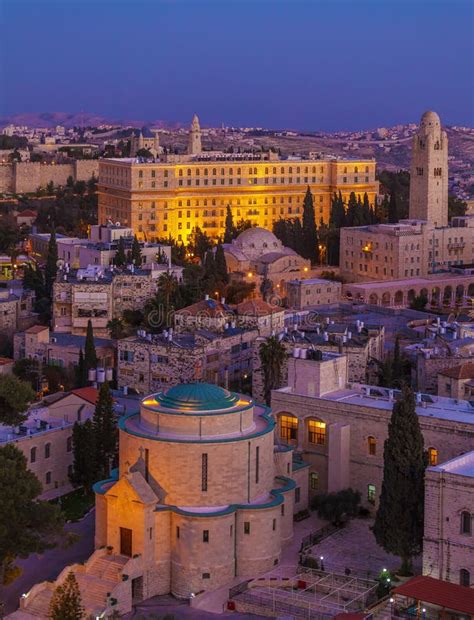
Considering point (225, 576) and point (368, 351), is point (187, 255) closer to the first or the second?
point (368, 351)

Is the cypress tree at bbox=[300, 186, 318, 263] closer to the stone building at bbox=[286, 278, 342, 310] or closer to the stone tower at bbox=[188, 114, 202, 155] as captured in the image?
the stone building at bbox=[286, 278, 342, 310]

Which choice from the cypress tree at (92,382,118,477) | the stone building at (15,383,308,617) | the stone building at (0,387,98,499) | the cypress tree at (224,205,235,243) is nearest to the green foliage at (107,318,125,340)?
the stone building at (0,387,98,499)

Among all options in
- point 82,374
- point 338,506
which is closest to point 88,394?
point 82,374

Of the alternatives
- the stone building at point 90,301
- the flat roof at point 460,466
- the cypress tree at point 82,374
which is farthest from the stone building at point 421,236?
the flat roof at point 460,466

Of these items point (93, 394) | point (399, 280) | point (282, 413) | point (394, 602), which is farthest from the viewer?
point (399, 280)

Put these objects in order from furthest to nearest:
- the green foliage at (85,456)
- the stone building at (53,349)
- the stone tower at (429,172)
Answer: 1. the stone tower at (429,172)
2. the stone building at (53,349)
3. the green foliage at (85,456)

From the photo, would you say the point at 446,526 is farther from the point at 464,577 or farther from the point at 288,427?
the point at 288,427

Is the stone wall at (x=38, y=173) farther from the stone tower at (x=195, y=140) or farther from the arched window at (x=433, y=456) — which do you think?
the arched window at (x=433, y=456)

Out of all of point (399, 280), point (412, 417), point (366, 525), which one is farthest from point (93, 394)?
point (399, 280)
